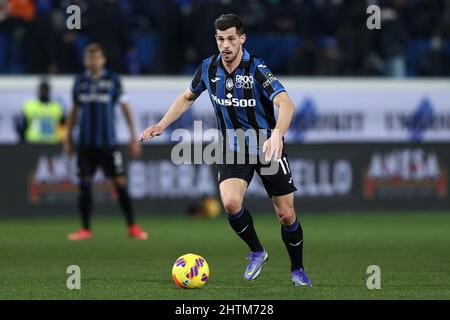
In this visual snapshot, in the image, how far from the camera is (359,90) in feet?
67.3

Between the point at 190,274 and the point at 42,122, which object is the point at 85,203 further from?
the point at 190,274

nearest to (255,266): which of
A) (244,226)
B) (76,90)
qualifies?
(244,226)

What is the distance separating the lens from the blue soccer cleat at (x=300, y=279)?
9094 millimetres

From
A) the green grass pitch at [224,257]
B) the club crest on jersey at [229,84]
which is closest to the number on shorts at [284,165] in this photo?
the club crest on jersey at [229,84]

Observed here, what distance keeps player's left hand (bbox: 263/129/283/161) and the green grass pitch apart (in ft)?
3.39

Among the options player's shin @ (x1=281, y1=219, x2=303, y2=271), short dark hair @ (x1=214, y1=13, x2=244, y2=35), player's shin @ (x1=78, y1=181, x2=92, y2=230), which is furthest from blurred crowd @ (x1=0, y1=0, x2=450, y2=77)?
player's shin @ (x1=281, y1=219, x2=303, y2=271)

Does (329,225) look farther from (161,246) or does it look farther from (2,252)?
(2,252)

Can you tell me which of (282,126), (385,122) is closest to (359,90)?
(385,122)

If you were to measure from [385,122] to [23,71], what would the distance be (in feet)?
21.4

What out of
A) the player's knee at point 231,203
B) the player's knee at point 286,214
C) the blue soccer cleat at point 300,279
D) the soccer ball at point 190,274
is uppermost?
the player's knee at point 231,203

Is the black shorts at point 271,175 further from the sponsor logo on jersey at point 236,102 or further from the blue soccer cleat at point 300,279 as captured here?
the blue soccer cleat at point 300,279

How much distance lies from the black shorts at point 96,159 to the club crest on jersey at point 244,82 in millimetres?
5737

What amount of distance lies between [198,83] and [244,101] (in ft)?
1.68

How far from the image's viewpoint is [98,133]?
48.4ft
